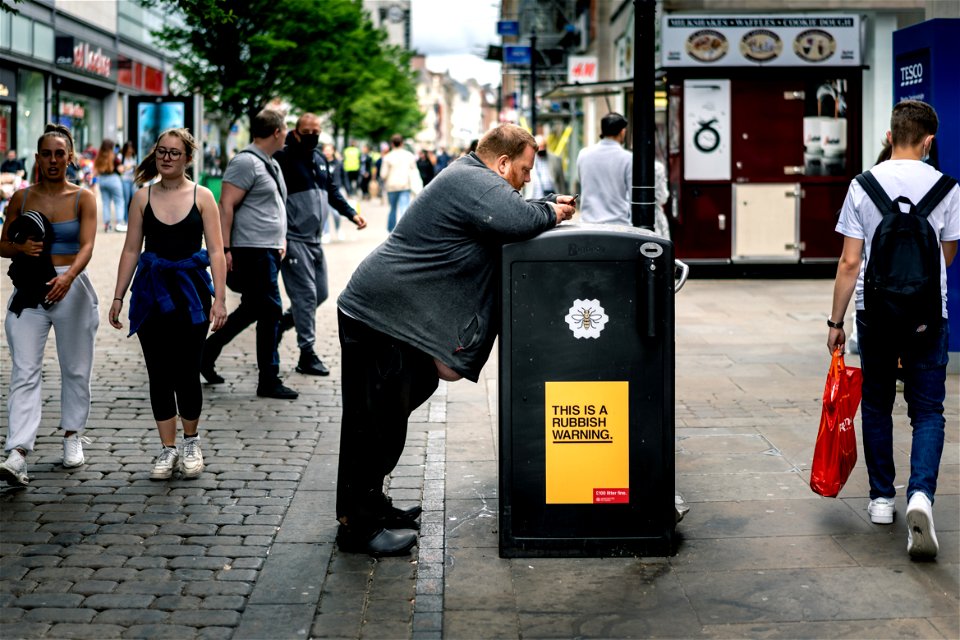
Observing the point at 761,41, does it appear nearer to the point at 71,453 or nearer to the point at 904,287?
the point at 904,287

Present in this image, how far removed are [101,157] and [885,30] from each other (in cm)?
1419

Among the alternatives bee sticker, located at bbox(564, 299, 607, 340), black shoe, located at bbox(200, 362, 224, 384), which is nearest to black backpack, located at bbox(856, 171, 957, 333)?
bee sticker, located at bbox(564, 299, 607, 340)

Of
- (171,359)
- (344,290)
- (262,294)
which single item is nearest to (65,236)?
(171,359)

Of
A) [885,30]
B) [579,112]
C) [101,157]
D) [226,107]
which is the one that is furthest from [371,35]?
[885,30]

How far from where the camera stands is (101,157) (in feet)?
79.0

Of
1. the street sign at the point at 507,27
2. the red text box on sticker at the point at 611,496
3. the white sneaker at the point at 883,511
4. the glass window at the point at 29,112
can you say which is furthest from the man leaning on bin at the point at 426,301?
the street sign at the point at 507,27

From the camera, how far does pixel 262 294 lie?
8.67 metres

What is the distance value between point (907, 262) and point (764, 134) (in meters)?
11.1

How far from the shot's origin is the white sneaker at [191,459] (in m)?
6.49

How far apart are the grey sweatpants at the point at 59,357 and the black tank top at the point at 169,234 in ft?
1.34

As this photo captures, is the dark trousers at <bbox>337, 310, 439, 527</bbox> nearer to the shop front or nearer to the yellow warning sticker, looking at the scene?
the yellow warning sticker

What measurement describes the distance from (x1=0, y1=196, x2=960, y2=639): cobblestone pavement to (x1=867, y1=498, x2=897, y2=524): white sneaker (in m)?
0.05

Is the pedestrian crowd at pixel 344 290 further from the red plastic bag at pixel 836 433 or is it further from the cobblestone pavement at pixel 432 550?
the cobblestone pavement at pixel 432 550

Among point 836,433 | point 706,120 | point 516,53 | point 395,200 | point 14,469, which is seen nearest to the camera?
point 836,433
